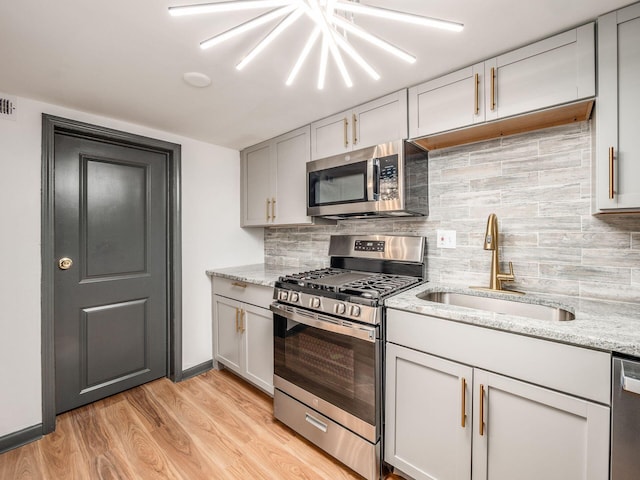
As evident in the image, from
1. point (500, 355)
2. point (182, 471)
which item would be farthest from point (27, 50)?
point (500, 355)

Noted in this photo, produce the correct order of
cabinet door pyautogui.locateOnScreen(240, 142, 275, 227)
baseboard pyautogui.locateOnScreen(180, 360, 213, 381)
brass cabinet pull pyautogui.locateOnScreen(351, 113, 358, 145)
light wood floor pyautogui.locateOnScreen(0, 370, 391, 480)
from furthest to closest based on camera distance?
cabinet door pyautogui.locateOnScreen(240, 142, 275, 227), baseboard pyautogui.locateOnScreen(180, 360, 213, 381), brass cabinet pull pyautogui.locateOnScreen(351, 113, 358, 145), light wood floor pyautogui.locateOnScreen(0, 370, 391, 480)

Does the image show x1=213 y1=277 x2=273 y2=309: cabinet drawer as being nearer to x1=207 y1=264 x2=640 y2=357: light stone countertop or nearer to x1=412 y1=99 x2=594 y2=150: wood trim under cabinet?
x1=207 y1=264 x2=640 y2=357: light stone countertop

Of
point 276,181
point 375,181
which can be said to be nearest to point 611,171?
point 375,181

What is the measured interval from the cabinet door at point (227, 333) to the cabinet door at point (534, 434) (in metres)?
1.78

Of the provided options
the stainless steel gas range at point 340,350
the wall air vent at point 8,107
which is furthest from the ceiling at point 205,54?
the stainless steel gas range at point 340,350

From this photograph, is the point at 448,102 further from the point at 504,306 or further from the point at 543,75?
the point at 504,306

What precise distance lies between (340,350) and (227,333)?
1346 millimetres

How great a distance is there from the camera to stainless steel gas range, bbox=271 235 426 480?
1.49 m

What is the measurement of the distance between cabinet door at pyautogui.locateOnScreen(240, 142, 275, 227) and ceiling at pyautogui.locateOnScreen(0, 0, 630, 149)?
2.00 ft

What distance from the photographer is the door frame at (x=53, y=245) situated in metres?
1.91

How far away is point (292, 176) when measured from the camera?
2.47m

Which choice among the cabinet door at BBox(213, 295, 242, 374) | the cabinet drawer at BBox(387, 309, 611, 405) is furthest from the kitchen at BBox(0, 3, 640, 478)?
the cabinet door at BBox(213, 295, 242, 374)

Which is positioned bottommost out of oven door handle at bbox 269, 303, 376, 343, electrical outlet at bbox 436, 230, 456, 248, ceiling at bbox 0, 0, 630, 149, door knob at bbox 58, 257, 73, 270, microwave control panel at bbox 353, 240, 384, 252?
oven door handle at bbox 269, 303, 376, 343

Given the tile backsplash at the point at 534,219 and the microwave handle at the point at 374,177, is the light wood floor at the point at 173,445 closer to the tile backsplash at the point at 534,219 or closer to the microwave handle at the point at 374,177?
the tile backsplash at the point at 534,219
